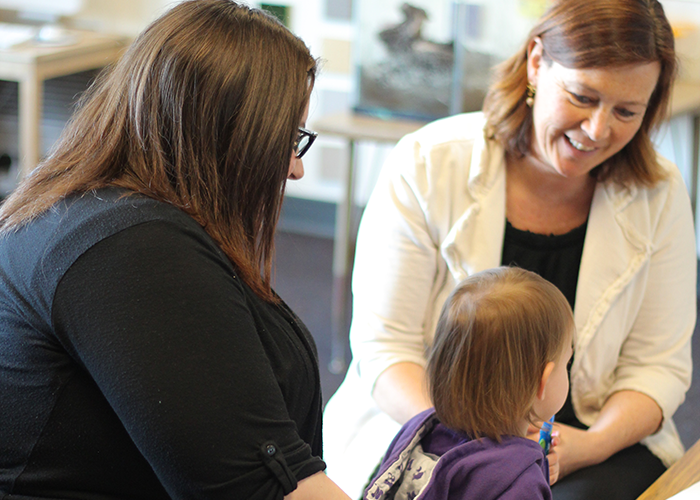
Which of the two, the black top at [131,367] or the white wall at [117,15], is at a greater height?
the white wall at [117,15]

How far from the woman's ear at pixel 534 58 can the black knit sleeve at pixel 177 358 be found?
78 centimetres

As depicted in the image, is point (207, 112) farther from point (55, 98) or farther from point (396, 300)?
point (55, 98)

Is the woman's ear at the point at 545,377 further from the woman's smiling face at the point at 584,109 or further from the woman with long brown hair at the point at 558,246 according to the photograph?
the woman's smiling face at the point at 584,109

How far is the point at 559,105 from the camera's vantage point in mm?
1269

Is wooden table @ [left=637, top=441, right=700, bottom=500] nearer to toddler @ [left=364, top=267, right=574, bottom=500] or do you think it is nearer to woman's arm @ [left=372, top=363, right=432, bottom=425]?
toddler @ [left=364, top=267, right=574, bottom=500]

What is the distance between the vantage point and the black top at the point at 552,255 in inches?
53.9

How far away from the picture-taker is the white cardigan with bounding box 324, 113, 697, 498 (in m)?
1.33

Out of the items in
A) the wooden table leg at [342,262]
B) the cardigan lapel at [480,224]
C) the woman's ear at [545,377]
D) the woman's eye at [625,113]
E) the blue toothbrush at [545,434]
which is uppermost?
the woman's eye at [625,113]

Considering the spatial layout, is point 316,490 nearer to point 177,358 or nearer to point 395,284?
point 177,358

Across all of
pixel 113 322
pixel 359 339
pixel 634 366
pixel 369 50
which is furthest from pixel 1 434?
pixel 369 50

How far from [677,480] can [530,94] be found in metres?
0.70

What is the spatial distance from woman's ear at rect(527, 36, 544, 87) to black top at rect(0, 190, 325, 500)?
29.7 inches

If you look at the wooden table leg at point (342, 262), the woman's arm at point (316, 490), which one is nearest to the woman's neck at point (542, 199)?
the woman's arm at point (316, 490)

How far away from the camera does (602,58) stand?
1.19 metres
